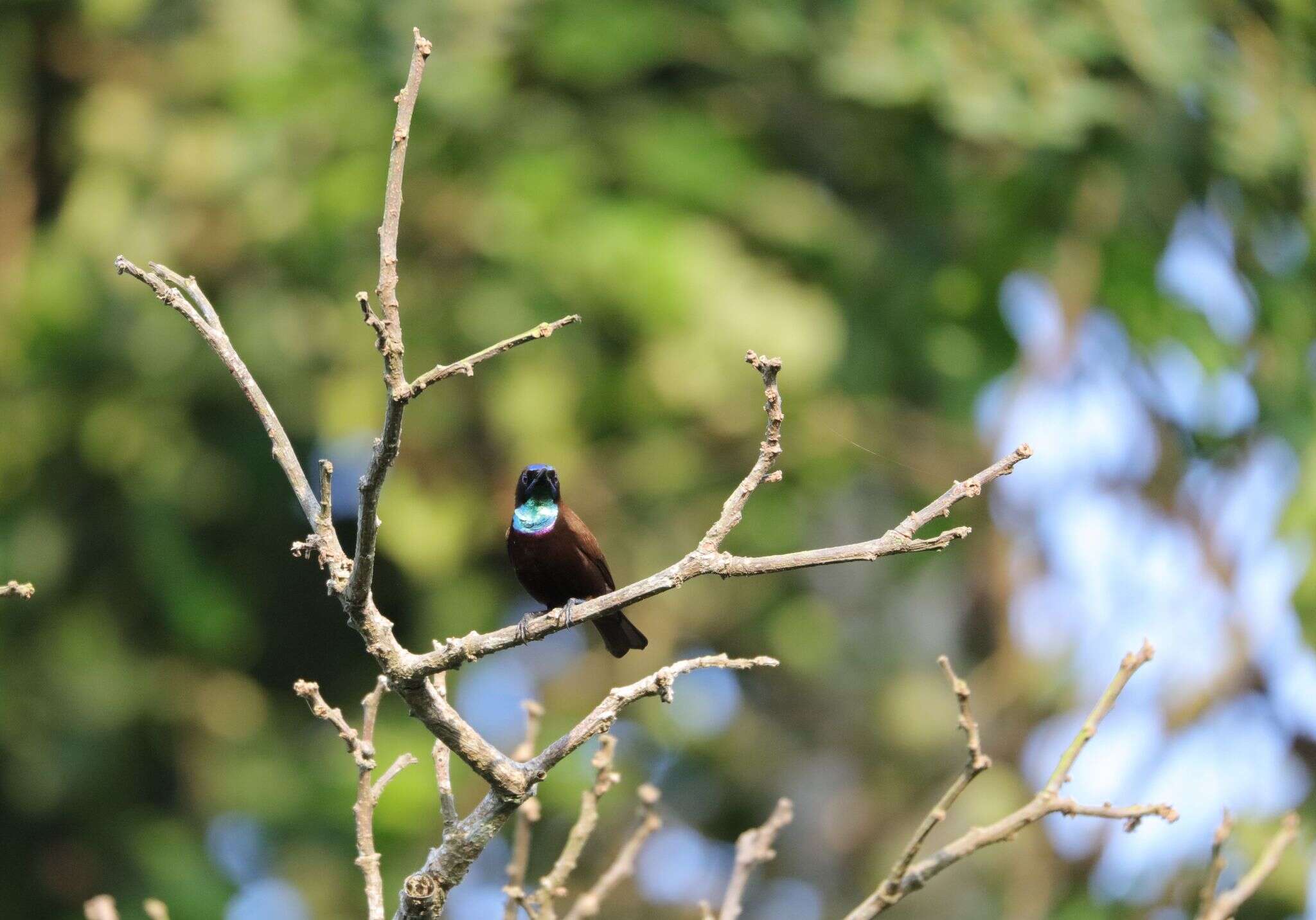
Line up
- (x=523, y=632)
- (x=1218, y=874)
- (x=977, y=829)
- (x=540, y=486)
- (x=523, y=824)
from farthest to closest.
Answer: (x=540, y=486), (x=523, y=824), (x=1218, y=874), (x=977, y=829), (x=523, y=632)

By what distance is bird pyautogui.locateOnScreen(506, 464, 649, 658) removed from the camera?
4414 mm

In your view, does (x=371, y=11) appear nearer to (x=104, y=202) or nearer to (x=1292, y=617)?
(x=104, y=202)

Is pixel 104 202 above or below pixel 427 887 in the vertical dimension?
above

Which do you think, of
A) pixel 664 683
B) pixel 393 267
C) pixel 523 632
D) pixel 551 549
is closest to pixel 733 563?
pixel 664 683

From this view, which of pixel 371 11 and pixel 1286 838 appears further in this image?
pixel 371 11

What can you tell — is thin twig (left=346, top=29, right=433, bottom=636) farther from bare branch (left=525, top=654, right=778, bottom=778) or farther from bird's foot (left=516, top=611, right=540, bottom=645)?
bare branch (left=525, top=654, right=778, bottom=778)

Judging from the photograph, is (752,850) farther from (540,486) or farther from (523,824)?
(540,486)

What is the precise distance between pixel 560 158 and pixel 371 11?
1120 mm

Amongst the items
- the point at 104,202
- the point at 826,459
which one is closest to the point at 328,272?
the point at 104,202

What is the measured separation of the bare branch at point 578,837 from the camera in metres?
3.18

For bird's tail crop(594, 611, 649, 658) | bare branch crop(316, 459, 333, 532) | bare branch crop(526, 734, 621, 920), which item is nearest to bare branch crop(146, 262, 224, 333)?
bare branch crop(316, 459, 333, 532)

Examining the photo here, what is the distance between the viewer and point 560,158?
24.6ft

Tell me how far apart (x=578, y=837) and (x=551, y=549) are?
Answer: 4.06ft

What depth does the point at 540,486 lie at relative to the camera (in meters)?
4.55
